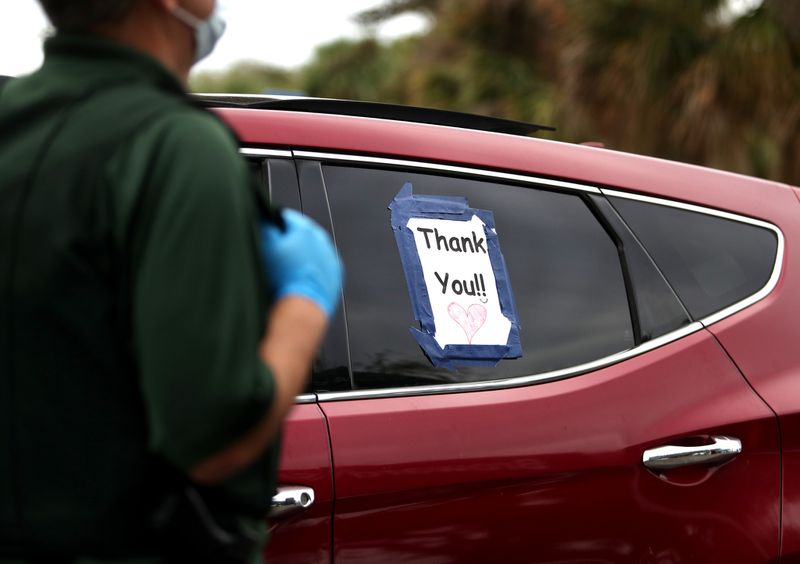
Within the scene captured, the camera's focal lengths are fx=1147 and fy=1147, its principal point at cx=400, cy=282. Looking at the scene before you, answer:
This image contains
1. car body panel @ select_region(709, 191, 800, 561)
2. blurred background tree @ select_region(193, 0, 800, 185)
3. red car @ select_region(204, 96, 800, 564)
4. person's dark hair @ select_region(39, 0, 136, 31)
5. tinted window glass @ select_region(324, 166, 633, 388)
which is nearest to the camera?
person's dark hair @ select_region(39, 0, 136, 31)

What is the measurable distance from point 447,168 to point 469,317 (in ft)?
1.05

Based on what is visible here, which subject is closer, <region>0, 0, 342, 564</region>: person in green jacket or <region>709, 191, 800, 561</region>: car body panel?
<region>0, 0, 342, 564</region>: person in green jacket

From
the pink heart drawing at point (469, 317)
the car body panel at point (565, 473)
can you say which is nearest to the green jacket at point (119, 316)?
the car body panel at point (565, 473)

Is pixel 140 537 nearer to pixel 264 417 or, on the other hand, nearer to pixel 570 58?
pixel 264 417

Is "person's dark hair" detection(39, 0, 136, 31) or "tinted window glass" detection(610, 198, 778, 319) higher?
"person's dark hair" detection(39, 0, 136, 31)

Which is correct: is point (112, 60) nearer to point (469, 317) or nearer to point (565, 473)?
point (469, 317)

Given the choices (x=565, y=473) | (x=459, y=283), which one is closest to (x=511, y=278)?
(x=459, y=283)

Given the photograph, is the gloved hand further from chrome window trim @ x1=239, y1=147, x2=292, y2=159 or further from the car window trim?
chrome window trim @ x1=239, y1=147, x2=292, y2=159

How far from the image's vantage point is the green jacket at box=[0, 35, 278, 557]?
110 cm

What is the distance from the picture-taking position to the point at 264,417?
113 centimetres

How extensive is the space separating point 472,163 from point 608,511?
754 millimetres

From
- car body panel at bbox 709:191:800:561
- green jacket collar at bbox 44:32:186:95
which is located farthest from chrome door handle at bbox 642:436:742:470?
green jacket collar at bbox 44:32:186:95

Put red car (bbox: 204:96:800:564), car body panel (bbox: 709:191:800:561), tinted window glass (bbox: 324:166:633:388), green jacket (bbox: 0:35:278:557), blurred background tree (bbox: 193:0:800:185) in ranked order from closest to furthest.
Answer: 1. green jacket (bbox: 0:35:278:557)
2. red car (bbox: 204:96:800:564)
3. tinted window glass (bbox: 324:166:633:388)
4. car body panel (bbox: 709:191:800:561)
5. blurred background tree (bbox: 193:0:800:185)

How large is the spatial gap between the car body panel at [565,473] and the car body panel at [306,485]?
0.07 feet
